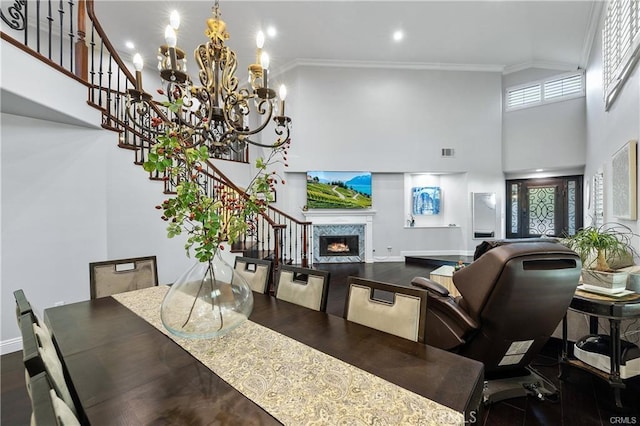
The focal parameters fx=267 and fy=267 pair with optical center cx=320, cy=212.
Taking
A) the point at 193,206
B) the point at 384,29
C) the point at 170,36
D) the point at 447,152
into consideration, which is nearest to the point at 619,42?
the point at 384,29

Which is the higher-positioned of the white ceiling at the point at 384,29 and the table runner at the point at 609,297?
Answer: the white ceiling at the point at 384,29

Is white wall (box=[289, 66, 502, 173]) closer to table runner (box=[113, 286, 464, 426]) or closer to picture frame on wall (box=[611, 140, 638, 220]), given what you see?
picture frame on wall (box=[611, 140, 638, 220])

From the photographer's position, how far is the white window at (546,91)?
6043mm

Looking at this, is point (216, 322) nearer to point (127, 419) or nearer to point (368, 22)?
point (127, 419)

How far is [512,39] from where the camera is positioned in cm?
564

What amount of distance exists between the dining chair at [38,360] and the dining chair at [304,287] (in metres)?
1.17

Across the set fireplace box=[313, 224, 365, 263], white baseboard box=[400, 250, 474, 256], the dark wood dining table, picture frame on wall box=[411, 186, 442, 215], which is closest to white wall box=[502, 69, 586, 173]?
picture frame on wall box=[411, 186, 442, 215]

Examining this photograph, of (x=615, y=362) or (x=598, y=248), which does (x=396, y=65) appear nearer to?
(x=598, y=248)

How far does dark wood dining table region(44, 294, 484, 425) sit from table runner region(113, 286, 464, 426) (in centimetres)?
4

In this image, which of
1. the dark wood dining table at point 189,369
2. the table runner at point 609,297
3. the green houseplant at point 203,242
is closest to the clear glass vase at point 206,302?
the green houseplant at point 203,242

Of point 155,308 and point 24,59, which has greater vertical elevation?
point 24,59

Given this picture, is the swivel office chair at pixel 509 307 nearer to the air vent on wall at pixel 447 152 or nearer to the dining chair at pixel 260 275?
the dining chair at pixel 260 275

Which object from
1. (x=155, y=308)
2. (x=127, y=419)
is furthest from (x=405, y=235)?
(x=127, y=419)

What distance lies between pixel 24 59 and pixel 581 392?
5039mm
